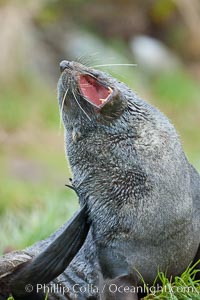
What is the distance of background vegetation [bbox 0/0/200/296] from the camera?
16281 mm

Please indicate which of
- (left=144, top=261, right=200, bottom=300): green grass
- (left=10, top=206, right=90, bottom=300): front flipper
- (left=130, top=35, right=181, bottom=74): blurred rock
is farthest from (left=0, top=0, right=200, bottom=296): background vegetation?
(left=10, top=206, right=90, bottom=300): front flipper

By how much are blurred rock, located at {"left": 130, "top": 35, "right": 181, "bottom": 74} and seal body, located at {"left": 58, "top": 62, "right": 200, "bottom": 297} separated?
18.8 m

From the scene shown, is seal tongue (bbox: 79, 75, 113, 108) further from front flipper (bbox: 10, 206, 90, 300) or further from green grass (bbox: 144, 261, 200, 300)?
green grass (bbox: 144, 261, 200, 300)

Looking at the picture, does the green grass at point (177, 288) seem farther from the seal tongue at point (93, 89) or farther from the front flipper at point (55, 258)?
the seal tongue at point (93, 89)

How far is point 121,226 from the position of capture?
400 centimetres

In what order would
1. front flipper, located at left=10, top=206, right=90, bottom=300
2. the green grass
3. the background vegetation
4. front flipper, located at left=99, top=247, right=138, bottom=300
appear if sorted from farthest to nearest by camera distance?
the background vegetation, the green grass, front flipper, located at left=10, top=206, right=90, bottom=300, front flipper, located at left=99, top=247, right=138, bottom=300

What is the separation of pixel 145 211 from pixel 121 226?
131mm

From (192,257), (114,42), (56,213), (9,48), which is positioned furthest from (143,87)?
(192,257)

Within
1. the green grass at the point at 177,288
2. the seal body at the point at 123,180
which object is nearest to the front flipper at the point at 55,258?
the seal body at the point at 123,180

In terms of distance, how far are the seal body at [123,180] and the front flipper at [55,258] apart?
0.20 ft

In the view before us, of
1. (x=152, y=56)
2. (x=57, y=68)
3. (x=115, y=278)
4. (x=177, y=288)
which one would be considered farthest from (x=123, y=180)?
(x=152, y=56)

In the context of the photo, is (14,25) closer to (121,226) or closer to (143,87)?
(143,87)

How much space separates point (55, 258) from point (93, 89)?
2.69 feet

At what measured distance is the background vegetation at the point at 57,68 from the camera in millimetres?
16281
